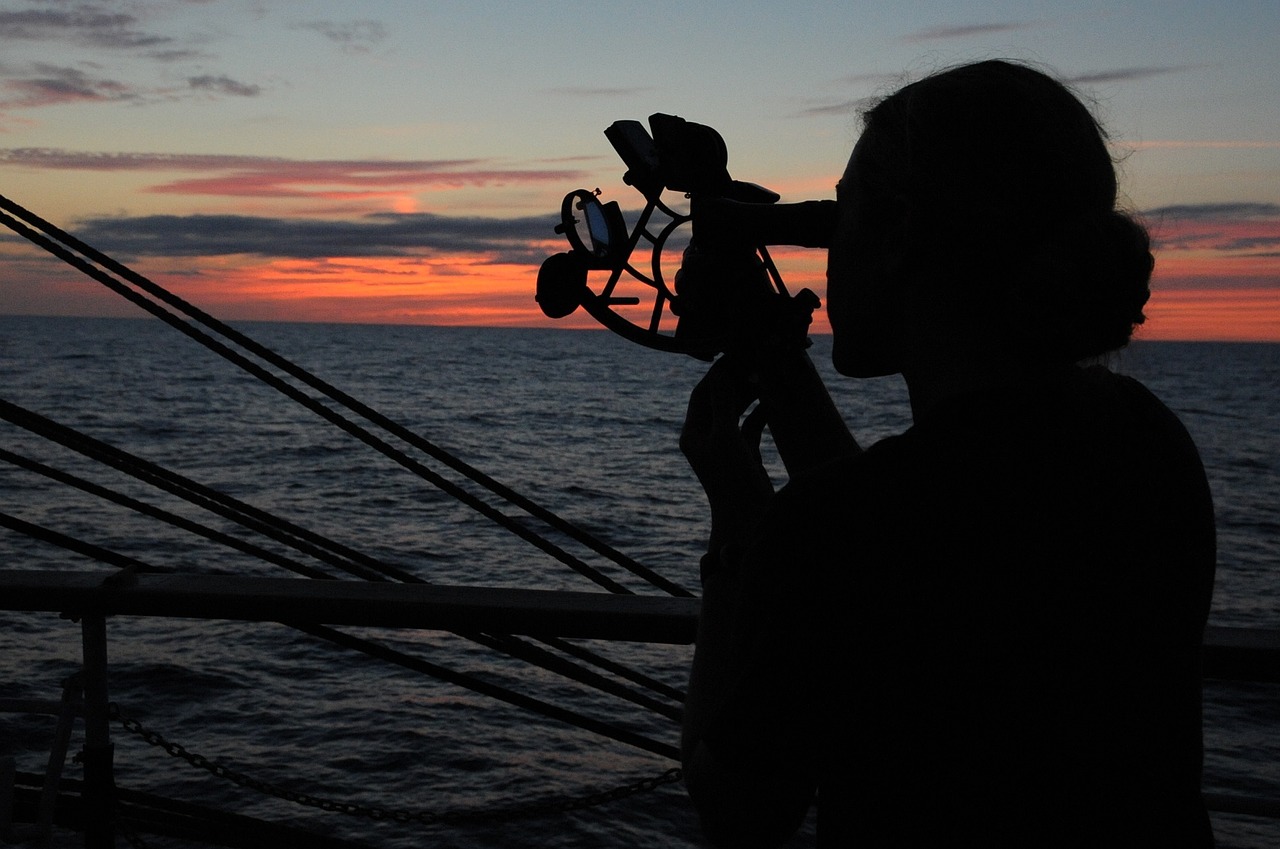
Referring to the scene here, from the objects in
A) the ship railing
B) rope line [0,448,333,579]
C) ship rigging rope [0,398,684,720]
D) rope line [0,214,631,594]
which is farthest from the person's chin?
rope line [0,448,333,579]

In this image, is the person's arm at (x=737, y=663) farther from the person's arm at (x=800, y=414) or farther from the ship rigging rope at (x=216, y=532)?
the ship rigging rope at (x=216, y=532)

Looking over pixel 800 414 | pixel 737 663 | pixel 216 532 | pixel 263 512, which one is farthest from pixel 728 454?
pixel 263 512

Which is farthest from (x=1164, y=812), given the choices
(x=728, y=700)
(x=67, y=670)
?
(x=67, y=670)

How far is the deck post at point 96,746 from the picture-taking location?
6.75 ft

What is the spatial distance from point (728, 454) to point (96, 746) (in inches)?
57.5

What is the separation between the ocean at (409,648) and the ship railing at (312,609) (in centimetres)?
88

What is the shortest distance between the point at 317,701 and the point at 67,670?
8.34 feet

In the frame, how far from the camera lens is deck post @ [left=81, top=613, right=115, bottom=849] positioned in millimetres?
2059

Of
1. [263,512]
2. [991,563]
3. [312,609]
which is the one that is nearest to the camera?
[991,563]

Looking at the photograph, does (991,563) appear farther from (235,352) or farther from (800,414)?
(235,352)

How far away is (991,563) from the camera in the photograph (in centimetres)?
96

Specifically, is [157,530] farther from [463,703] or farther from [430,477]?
[430,477]

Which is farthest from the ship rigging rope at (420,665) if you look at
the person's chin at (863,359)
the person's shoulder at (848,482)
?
the person's shoulder at (848,482)

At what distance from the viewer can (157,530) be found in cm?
1780
